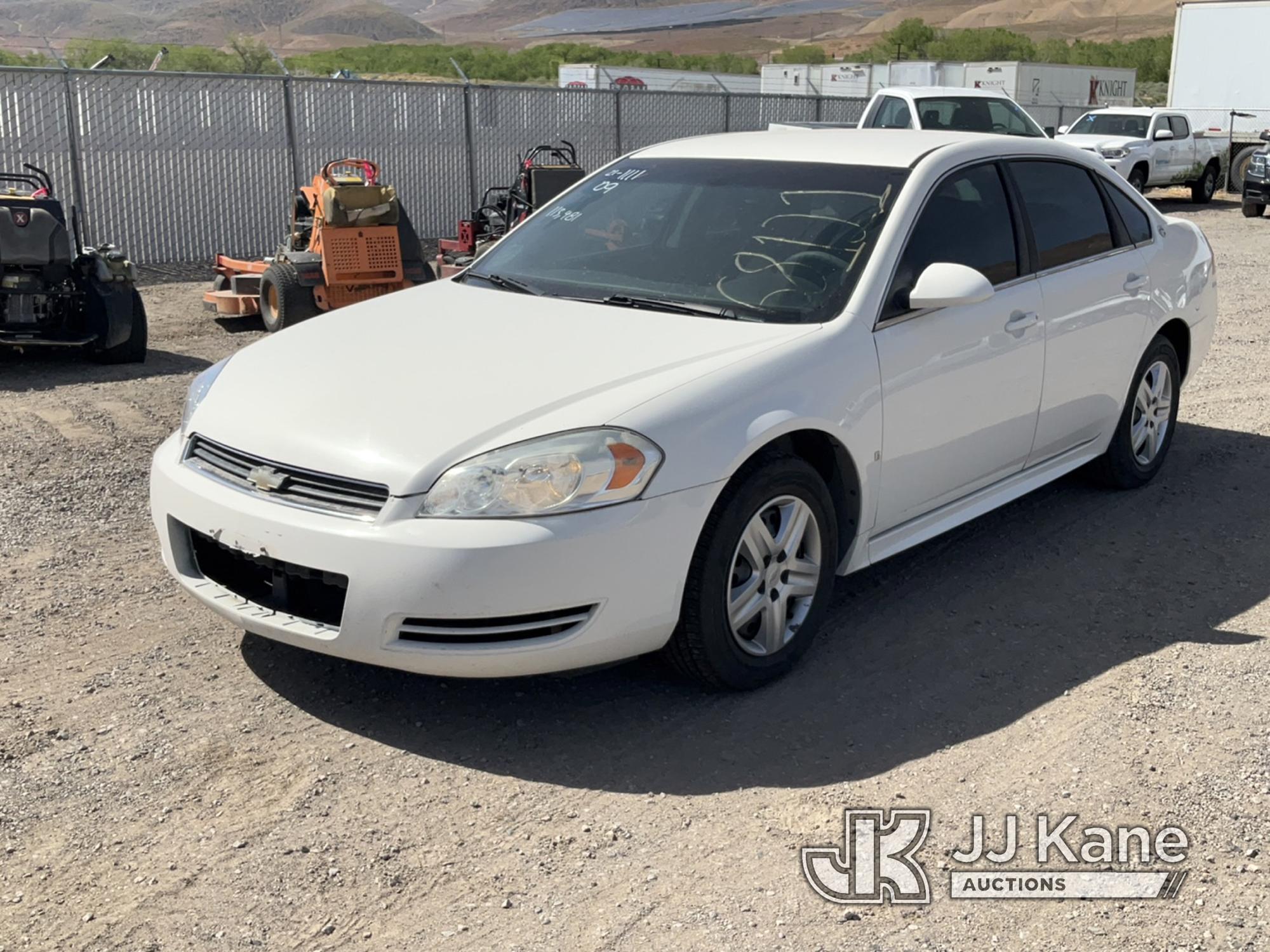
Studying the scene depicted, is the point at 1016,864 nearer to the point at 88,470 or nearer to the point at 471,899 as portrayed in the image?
the point at 471,899

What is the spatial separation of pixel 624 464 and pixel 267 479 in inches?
40.2

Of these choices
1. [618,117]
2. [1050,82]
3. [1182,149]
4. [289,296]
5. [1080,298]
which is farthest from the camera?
[1050,82]

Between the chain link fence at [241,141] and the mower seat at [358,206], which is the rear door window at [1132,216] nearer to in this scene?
the mower seat at [358,206]

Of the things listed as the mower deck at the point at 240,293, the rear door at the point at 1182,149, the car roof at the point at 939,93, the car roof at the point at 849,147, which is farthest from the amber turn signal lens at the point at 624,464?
the rear door at the point at 1182,149

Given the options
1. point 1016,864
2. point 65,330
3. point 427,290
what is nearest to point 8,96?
point 65,330

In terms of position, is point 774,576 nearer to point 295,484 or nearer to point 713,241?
point 713,241

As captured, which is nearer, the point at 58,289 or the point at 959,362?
the point at 959,362

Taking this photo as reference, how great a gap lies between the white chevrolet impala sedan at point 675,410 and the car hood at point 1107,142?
19.7 meters

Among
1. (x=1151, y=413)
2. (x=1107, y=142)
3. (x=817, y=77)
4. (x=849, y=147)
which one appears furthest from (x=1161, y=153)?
(x=849, y=147)

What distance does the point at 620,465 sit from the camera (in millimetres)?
3729

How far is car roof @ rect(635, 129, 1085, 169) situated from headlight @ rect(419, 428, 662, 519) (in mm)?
1882

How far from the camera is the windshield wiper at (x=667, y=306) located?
454 cm

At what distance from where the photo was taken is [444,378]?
4.12 m

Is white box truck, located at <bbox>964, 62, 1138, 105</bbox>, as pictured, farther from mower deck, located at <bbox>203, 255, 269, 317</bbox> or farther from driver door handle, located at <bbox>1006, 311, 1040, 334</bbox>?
driver door handle, located at <bbox>1006, 311, 1040, 334</bbox>
